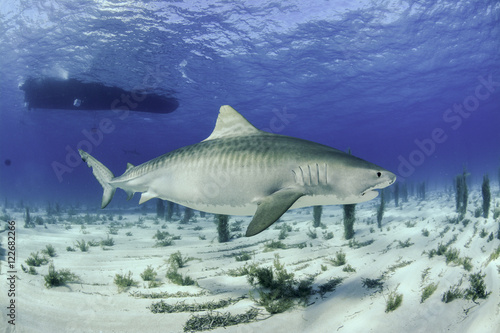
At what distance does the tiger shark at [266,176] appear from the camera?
3037mm

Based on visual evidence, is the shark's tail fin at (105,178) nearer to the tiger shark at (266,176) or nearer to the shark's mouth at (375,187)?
the tiger shark at (266,176)

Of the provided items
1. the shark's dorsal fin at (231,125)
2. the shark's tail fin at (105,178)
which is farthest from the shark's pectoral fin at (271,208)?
the shark's tail fin at (105,178)

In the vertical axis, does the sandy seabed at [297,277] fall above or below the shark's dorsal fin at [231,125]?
below

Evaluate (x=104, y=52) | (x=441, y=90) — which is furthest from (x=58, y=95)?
(x=441, y=90)

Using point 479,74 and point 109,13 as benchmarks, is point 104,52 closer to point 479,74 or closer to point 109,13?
point 109,13

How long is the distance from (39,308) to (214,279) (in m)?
3.01

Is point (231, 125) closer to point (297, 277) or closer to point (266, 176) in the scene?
point (266, 176)

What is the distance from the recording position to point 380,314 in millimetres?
3744

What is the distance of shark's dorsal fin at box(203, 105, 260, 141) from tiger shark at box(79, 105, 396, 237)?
0.11 meters

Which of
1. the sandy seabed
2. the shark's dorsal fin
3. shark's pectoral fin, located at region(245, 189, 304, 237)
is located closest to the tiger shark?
shark's pectoral fin, located at region(245, 189, 304, 237)

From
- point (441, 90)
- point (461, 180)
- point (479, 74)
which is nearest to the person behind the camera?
point (461, 180)

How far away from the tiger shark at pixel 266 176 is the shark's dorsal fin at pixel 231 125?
0.11 m

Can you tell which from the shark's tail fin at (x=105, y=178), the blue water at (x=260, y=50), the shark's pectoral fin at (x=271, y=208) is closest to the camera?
the shark's pectoral fin at (x=271, y=208)

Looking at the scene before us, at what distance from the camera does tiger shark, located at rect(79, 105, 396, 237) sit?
304 centimetres
